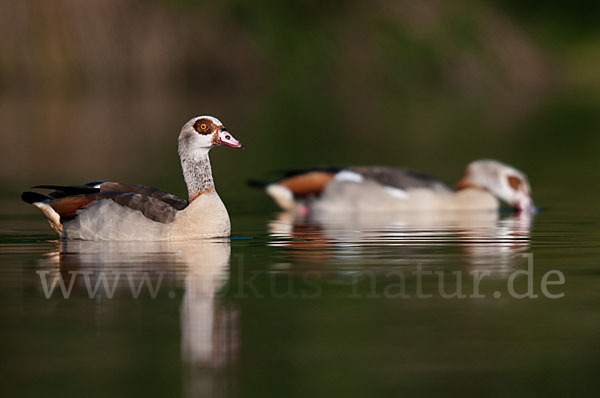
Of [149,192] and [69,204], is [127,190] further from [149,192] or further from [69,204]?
[69,204]

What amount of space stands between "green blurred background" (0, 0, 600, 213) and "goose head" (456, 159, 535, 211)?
95.8 inches

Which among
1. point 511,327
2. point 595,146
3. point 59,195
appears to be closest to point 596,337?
point 511,327

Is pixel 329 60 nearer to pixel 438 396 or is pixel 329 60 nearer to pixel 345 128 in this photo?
pixel 345 128

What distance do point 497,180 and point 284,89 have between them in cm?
2649

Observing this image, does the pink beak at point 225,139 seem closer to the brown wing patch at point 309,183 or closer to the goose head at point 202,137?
the goose head at point 202,137

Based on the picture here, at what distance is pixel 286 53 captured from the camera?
38219 millimetres

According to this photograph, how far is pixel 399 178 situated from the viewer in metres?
14.4

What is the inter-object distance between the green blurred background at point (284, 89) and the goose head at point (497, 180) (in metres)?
2.43

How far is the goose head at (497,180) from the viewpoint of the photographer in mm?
14758

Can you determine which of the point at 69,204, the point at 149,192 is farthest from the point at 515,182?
the point at 69,204

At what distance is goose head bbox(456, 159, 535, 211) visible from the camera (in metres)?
14.8

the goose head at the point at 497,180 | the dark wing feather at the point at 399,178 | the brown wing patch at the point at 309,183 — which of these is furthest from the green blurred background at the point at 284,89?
the dark wing feather at the point at 399,178

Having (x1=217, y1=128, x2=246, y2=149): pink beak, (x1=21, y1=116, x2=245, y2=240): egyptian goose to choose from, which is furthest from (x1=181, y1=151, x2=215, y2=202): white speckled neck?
(x1=217, y1=128, x2=246, y2=149): pink beak

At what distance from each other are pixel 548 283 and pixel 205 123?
11.9 ft
